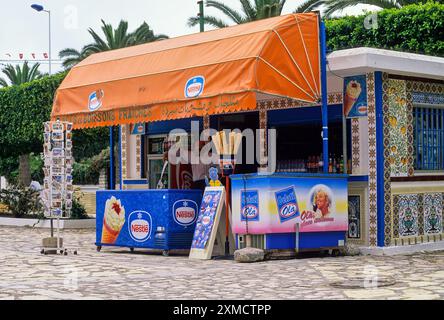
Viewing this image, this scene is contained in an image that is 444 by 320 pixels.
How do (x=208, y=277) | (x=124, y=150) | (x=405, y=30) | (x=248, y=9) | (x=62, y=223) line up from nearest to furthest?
(x=208, y=277) → (x=124, y=150) → (x=62, y=223) → (x=405, y=30) → (x=248, y=9)

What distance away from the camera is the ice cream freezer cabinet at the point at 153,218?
532 inches

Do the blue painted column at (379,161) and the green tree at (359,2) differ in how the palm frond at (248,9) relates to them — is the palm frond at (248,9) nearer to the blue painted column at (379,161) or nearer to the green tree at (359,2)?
the green tree at (359,2)

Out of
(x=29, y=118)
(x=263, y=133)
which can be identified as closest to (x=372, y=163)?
(x=263, y=133)

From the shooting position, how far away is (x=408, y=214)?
14.3 m

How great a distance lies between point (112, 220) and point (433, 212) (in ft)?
19.0

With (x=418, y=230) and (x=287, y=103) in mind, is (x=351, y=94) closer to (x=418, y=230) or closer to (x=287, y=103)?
(x=287, y=103)

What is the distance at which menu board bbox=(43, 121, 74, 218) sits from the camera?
45.8 feet

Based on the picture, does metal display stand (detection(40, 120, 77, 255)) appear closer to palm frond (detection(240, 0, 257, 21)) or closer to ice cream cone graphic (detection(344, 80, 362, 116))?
ice cream cone graphic (detection(344, 80, 362, 116))

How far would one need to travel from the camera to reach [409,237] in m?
14.2

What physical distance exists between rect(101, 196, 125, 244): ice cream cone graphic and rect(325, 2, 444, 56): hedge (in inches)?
535

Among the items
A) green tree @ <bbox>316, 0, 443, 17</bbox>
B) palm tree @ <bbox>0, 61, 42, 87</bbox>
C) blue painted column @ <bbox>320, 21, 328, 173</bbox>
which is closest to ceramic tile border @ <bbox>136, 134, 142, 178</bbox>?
blue painted column @ <bbox>320, 21, 328, 173</bbox>
